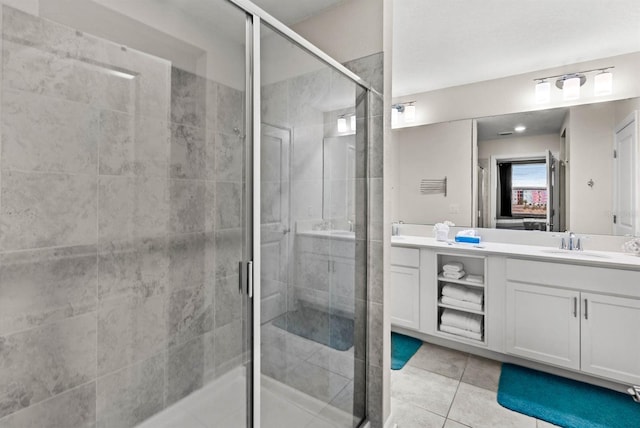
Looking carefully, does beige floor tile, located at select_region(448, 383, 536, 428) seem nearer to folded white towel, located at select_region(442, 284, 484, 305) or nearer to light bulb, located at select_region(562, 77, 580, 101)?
folded white towel, located at select_region(442, 284, 484, 305)

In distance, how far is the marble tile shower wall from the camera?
1018 mm

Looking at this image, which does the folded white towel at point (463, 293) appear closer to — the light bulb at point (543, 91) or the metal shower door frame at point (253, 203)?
the light bulb at point (543, 91)

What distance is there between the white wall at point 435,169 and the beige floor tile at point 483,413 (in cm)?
154

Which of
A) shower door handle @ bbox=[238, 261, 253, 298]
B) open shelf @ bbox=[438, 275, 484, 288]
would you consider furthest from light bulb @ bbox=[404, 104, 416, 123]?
shower door handle @ bbox=[238, 261, 253, 298]

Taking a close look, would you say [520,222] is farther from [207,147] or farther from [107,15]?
[107,15]

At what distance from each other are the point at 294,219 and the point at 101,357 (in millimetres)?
935

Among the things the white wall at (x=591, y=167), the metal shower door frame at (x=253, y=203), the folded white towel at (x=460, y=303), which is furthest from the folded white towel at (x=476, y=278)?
the metal shower door frame at (x=253, y=203)

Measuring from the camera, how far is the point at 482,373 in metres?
2.31

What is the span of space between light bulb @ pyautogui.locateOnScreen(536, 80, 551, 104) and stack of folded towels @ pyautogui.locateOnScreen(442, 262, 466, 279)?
1589 millimetres

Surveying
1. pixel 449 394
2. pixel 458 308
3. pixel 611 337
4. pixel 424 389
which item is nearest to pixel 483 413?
pixel 449 394

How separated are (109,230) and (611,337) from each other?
294cm

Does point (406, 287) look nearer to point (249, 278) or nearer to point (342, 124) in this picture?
point (342, 124)

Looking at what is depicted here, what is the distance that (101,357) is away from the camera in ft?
4.00

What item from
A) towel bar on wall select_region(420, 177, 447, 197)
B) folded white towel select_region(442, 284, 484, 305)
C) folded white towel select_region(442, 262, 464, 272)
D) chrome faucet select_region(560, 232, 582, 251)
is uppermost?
towel bar on wall select_region(420, 177, 447, 197)
